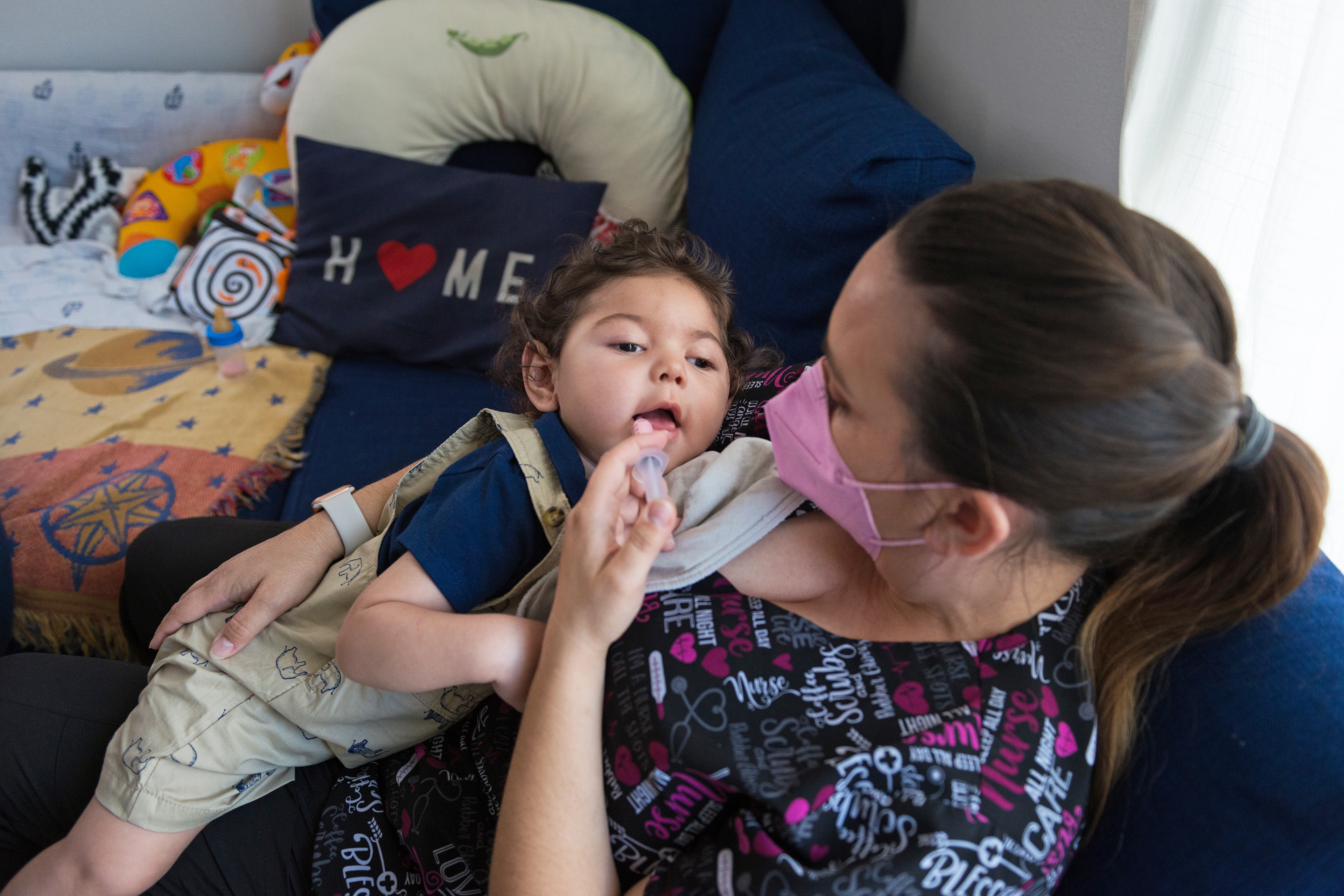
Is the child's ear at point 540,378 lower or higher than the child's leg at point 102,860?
higher

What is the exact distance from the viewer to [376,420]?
6.35 feet

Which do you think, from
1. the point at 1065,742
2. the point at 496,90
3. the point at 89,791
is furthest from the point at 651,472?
the point at 496,90

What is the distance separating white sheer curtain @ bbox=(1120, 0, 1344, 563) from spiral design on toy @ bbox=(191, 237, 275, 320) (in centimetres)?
199

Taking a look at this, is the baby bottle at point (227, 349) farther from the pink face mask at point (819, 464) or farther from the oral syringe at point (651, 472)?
the pink face mask at point (819, 464)

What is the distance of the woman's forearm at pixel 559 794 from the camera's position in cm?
81

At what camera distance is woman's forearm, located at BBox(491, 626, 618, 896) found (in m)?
0.81

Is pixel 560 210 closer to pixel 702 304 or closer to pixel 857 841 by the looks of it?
pixel 702 304

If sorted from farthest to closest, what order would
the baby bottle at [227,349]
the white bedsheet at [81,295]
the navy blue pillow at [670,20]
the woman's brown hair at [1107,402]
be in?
the navy blue pillow at [670,20]
the white bedsheet at [81,295]
the baby bottle at [227,349]
the woman's brown hair at [1107,402]

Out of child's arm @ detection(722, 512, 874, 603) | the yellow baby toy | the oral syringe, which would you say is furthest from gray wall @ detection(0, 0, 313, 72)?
child's arm @ detection(722, 512, 874, 603)

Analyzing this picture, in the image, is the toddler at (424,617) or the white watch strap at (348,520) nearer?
the toddler at (424,617)

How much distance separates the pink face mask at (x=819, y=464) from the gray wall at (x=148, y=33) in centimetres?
267

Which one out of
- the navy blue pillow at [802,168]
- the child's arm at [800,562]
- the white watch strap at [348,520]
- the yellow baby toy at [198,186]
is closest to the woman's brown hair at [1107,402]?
the child's arm at [800,562]

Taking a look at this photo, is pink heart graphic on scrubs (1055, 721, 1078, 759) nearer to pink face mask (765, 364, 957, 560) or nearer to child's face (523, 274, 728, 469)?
pink face mask (765, 364, 957, 560)

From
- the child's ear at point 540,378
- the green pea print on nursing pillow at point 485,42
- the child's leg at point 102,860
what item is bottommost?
the child's leg at point 102,860
